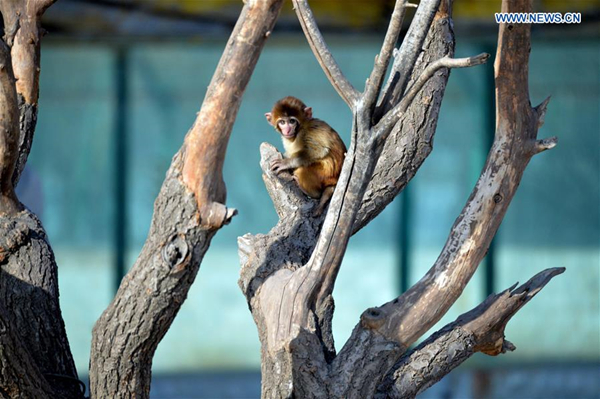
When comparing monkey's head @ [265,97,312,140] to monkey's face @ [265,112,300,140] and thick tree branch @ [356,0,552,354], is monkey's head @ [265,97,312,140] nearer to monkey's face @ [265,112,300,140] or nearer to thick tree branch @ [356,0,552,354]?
monkey's face @ [265,112,300,140]

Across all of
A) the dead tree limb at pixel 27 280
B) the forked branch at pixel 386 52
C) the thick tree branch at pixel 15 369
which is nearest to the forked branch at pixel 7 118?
the dead tree limb at pixel 27 280

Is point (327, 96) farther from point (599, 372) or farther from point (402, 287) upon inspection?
point (599, 372)

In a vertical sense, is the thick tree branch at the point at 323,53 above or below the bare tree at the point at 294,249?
above

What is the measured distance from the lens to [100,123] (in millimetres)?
7359

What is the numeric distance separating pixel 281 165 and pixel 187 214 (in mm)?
1777

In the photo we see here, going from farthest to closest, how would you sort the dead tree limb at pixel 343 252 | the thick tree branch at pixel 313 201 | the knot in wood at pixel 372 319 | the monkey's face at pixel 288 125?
1. the monkey's face at pixel 288 125
2. the thick tree branch at pixel 313 201
3. the knot in wood at pixel 372 319
4. the dead tree limb at pixel 343 252

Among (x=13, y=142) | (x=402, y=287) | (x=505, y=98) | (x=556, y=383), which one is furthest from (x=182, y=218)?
(x=556, y=383)

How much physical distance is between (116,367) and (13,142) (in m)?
0.90

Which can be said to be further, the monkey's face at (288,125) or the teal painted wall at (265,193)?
the teal painted wall at (265,193)

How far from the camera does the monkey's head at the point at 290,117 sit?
4.79 meters

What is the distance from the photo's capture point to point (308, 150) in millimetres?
4559

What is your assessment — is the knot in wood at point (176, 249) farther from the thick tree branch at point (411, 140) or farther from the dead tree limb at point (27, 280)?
the thick tree branch at point (411, 140)

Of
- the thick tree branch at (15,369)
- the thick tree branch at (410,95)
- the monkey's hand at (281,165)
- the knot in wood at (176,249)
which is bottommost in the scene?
the thick tree branch at (15,369)

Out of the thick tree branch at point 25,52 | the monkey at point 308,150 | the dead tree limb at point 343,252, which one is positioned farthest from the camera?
the monkey at point 308,150
